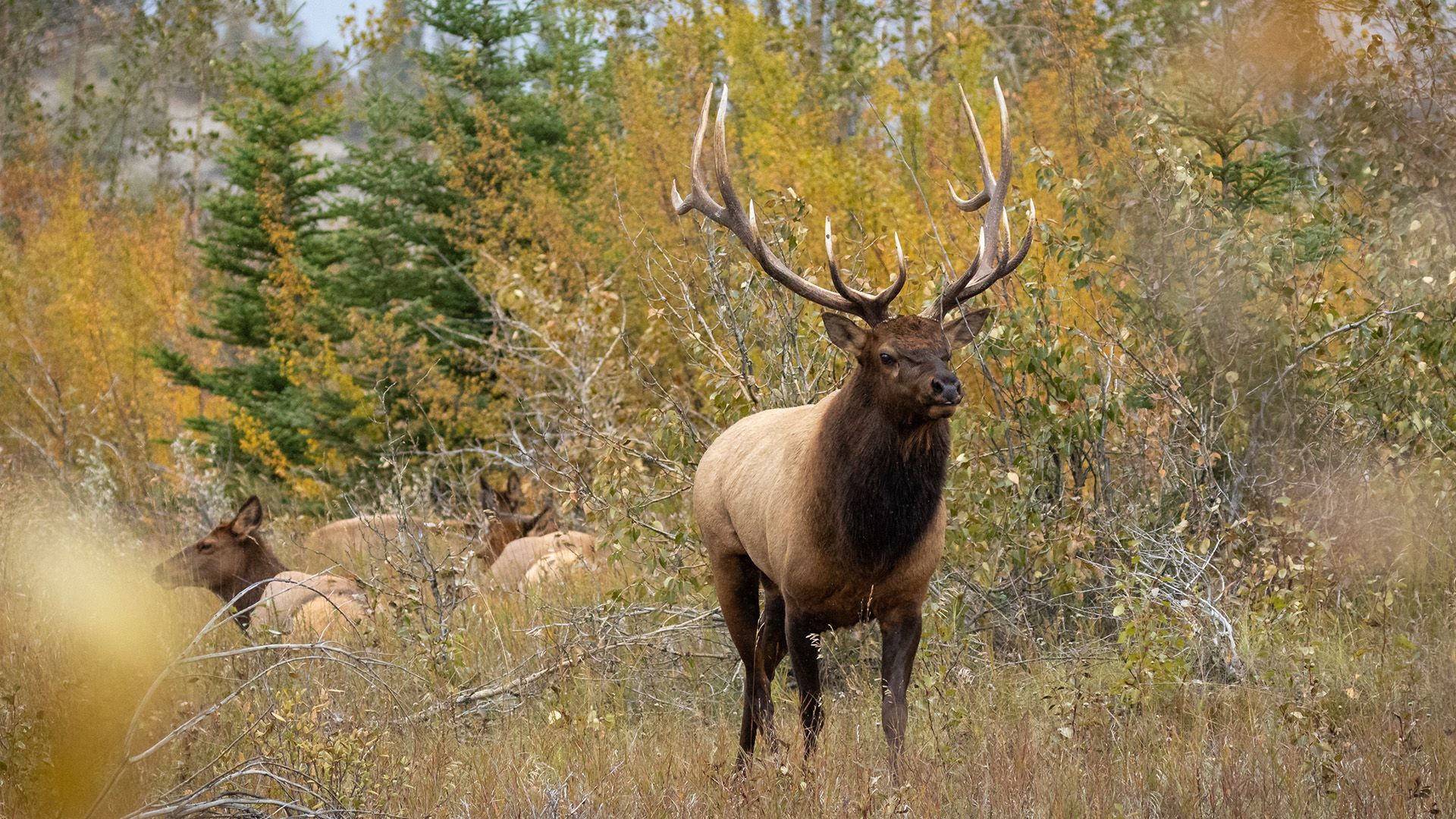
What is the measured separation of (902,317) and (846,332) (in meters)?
0.26

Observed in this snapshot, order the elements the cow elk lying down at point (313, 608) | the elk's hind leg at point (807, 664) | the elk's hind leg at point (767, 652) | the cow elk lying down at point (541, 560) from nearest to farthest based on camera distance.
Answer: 1. the elk's hind leg at point (807, 664)
2. the elk's hind leg at point (767, 652)
3. the cow elk lying down at point (313, 608)
4. the cow elk lying down at point (541, 560)

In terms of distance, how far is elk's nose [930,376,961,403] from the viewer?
4355 millimetres

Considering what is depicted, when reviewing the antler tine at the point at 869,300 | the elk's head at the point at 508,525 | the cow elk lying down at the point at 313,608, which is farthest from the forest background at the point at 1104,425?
the antler tine at the point at 869,300

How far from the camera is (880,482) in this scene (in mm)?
4719

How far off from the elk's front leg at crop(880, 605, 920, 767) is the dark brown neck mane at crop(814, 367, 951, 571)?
24cm

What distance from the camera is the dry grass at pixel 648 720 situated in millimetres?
4059

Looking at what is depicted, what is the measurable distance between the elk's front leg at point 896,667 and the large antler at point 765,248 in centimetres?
113

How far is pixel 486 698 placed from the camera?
637cm

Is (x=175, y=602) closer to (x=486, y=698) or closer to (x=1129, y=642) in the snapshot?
(x=486, y=698)

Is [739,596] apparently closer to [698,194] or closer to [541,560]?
[698,194]

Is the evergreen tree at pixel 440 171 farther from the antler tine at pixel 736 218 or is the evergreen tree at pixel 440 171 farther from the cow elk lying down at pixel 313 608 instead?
the antler tine at pixel 736 218

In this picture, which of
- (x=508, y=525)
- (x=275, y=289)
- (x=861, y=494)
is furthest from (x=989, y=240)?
(x=275, y=289)

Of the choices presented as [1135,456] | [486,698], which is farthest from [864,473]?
[1135,456]

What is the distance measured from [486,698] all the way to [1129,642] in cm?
305
